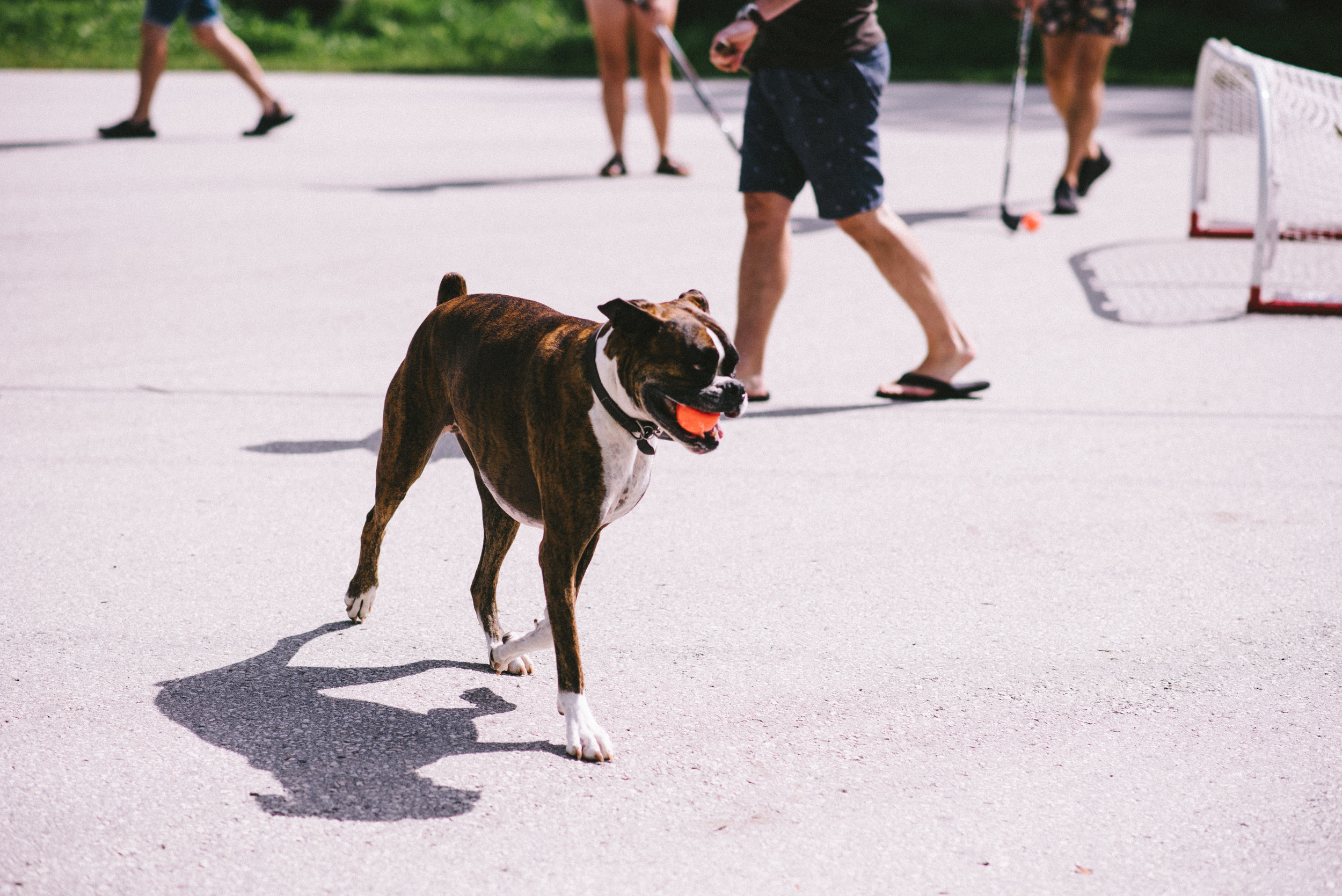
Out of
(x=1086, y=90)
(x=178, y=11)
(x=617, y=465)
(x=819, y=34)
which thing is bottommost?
(x=617, y=465)

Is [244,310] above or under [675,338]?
under

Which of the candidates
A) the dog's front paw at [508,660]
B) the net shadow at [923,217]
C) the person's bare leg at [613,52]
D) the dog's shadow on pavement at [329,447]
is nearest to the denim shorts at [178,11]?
the person's bare leg at [613,52]

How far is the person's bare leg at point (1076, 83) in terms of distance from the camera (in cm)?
830

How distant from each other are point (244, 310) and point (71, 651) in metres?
3.48

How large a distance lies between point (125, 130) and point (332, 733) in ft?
29.7

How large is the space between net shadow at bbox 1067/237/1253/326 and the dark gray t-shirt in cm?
225

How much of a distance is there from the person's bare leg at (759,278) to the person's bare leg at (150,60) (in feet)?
21.2

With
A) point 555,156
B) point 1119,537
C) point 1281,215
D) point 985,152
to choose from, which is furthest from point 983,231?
point 1119,537

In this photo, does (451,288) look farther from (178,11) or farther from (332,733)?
(178,11)

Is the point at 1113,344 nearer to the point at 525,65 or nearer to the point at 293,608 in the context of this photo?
Result: the point at 293,608

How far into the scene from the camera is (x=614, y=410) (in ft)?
8.83

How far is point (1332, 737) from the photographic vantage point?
300 centimetres

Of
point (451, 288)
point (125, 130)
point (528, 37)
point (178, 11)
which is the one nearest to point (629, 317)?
point (451, 288)

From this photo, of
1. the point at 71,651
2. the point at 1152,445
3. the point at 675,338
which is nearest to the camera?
the point at 675,338
